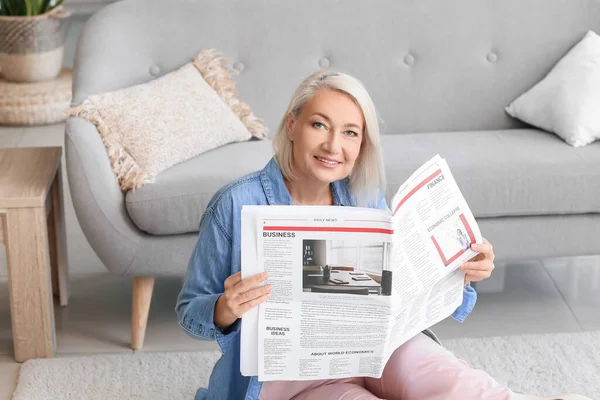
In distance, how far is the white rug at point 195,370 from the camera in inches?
91.1

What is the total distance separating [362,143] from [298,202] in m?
0.17

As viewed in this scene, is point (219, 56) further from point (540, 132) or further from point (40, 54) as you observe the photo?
point (40, 54)

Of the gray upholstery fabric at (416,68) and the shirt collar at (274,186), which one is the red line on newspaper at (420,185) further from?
the gray upholstery fabric at (416,68)

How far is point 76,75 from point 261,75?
58 cm

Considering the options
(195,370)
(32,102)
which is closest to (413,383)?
(195,370)

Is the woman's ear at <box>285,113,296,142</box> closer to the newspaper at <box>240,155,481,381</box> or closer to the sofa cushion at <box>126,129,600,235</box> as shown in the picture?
the newspaper at <box>240,155,481,381</box>

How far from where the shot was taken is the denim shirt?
1.60 m

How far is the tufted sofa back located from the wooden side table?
1.58ft

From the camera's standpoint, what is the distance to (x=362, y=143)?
1.70 meters

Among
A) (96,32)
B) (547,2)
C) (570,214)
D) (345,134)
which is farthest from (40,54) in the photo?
(345,134)

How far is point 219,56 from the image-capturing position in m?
2.87

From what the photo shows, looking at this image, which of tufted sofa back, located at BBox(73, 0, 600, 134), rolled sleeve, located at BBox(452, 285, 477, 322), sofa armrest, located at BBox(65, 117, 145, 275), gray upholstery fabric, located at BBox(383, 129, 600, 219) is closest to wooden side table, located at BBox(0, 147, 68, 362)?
sofa armrest, located at BBox(65, 117, 145, 275)

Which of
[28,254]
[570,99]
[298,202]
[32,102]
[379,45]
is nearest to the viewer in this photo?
[298,202]

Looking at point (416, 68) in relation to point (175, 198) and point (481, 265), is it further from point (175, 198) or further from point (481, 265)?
point (481, 265)
